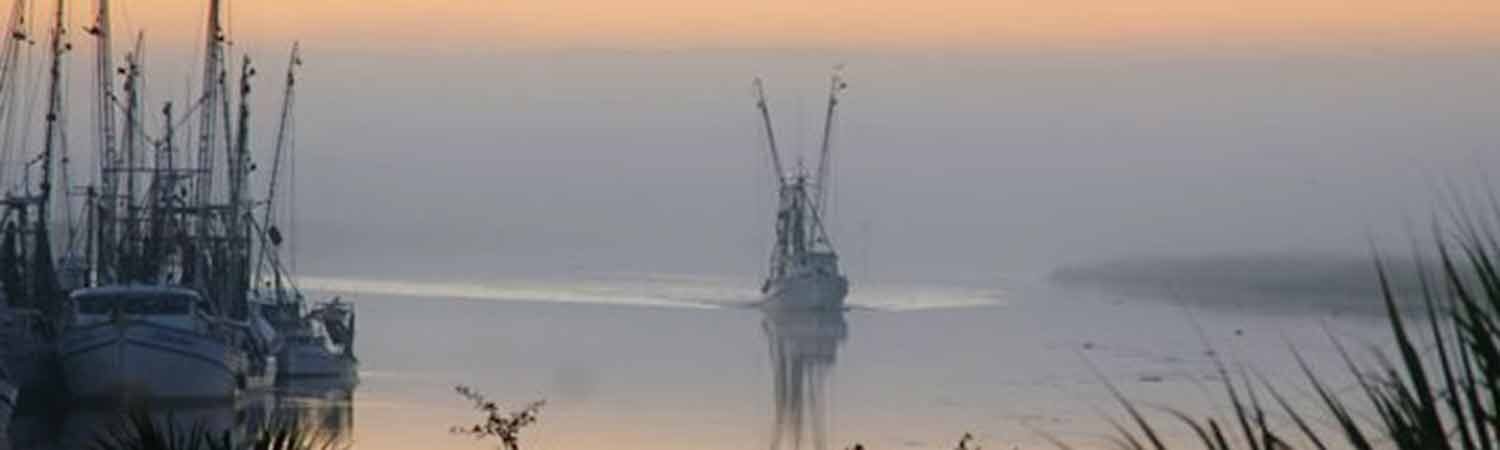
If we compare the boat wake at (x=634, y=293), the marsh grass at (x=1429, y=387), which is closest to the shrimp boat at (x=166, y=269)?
the marsh grass at (x=1429, y=387)

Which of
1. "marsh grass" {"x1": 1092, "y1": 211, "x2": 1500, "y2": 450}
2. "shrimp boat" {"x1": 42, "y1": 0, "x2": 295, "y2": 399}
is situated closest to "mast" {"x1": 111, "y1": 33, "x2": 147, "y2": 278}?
"shrimp boat" {"x1": 42, "y1": 0, "x2": 295, "y2": 399}

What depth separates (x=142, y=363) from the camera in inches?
2414

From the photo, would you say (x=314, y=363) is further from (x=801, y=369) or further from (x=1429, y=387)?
(x=1429, y=387)

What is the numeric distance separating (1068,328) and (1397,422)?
12831cm

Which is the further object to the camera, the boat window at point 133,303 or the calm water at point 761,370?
the boat window at point 133,303

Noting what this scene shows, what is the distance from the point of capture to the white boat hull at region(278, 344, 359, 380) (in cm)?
7894

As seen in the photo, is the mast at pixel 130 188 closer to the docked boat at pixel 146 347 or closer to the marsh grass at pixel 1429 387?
the docked boat at pixel 146 347

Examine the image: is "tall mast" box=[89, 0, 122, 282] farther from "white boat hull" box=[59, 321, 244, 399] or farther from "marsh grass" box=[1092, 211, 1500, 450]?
"marsh grass" box=[1092, 211, 1500, 450]

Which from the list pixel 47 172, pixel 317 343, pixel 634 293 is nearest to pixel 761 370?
pixel 317 343

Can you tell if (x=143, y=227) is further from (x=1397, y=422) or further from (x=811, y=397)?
(x=1397, y=422)

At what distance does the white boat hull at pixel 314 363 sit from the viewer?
78.9 metres

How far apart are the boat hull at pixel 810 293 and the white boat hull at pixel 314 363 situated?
62.4m

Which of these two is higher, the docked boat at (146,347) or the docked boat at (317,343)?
the docked boat at (317,343)

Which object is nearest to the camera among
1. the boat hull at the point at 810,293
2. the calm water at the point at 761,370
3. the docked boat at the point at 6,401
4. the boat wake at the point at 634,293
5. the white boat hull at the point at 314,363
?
the docked boat at the point at 6,401
